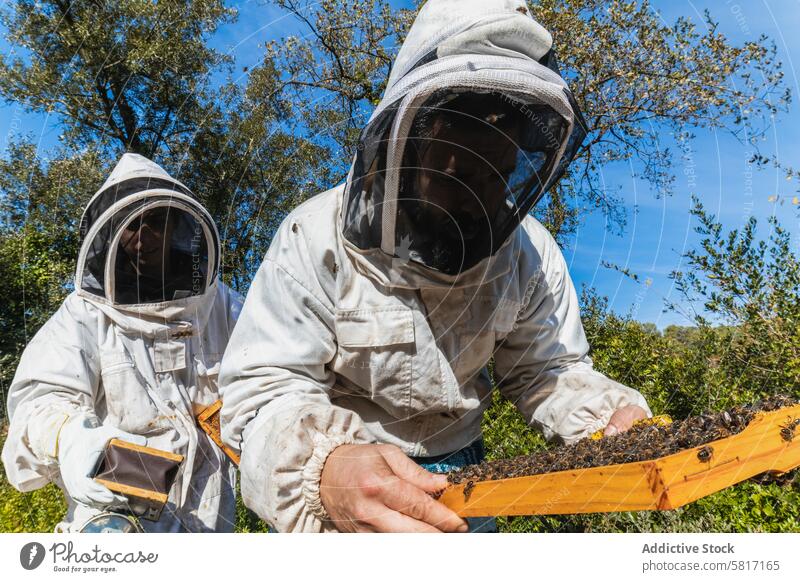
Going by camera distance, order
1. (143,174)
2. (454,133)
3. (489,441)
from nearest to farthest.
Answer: (454,133), (143,174), (489,441)

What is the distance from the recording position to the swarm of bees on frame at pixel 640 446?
124 cm

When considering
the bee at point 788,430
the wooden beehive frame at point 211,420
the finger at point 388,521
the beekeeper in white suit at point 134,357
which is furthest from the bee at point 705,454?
the wooden beehive frame at point 211,420

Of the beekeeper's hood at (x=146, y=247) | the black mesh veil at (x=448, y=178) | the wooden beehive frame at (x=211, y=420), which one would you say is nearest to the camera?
the black mesh veil at (x=448, y=178)

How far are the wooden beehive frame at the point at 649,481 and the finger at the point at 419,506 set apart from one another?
0.05 metres

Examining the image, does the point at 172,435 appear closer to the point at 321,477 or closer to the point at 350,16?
the point at 321,477

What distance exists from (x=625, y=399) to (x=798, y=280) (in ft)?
4.24

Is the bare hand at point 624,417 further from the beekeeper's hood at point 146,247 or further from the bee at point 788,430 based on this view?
the beekeeper's hood at point 146,247

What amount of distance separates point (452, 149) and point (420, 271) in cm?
40

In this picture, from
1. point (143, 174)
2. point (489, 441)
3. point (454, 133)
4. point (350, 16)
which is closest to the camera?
point (454, 133)

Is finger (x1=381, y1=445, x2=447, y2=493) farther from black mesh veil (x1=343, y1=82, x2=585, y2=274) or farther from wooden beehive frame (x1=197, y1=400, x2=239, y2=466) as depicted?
wooden beehive frame (x1=197, y1=400, x2=239, y2=466)

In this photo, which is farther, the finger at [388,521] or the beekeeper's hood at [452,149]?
the beekeeper's hood at [452,149]

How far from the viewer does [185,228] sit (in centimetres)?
329
